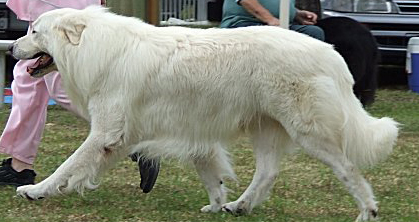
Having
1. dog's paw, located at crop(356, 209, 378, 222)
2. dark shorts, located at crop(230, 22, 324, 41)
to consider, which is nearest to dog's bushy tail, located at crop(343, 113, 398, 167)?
dog's paw, located at crop(356, 209, 378, 222)

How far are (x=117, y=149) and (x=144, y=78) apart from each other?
0.44 metres

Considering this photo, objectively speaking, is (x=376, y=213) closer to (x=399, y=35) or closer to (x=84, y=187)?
(x=84, y=187)

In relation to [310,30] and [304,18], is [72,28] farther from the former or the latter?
[304,18]

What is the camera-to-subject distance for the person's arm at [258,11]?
7.74 metres

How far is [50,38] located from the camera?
5.47m

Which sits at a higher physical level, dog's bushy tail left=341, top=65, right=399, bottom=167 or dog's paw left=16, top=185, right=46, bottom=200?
dog's bushy tail left=341, top=65, right=399, bottom=167

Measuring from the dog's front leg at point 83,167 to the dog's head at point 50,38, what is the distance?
0.51m

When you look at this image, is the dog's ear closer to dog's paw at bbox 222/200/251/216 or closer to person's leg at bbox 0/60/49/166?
person's leg at bbox 0/60/49/166

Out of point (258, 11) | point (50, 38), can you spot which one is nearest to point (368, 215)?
point (50, 38)

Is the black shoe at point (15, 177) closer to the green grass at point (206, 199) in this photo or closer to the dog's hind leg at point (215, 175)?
the green grass at point (206, 199)

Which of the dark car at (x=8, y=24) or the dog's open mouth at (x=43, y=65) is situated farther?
Result: the dark car at (x=8, y=24)

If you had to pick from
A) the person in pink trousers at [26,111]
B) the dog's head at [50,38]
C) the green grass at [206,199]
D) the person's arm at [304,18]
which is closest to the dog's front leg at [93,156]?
the green grass at [206,199]

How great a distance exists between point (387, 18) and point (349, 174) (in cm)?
635

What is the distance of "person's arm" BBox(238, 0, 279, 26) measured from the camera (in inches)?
305
